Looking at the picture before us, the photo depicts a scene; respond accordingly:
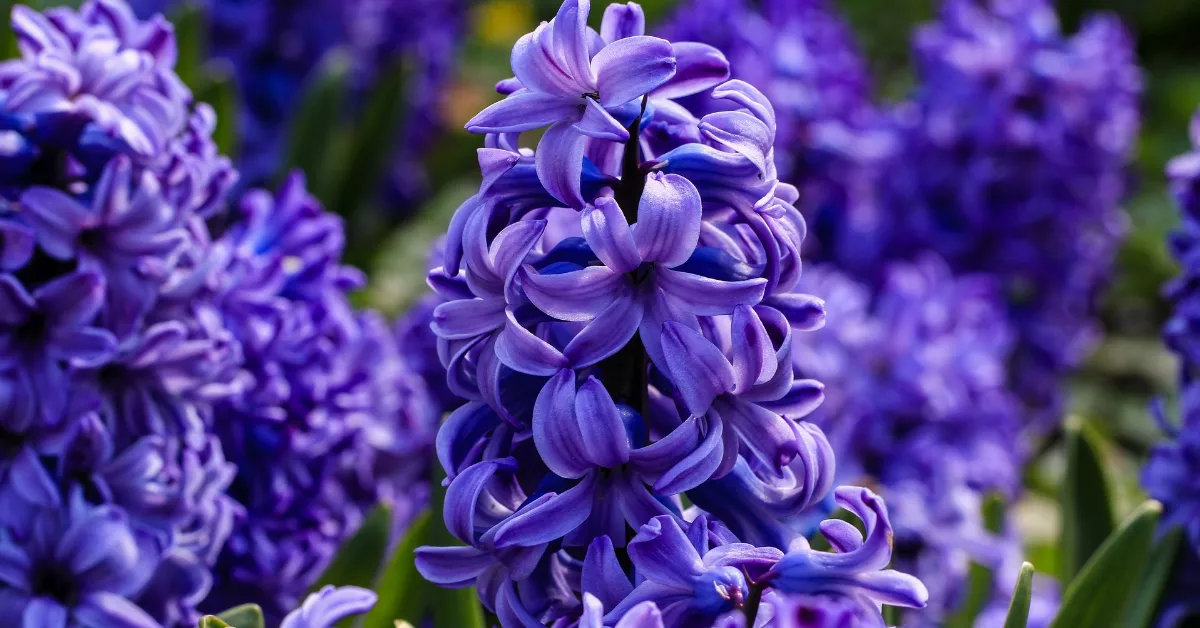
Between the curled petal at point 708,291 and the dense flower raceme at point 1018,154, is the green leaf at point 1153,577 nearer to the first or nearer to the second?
the curled petal at point 708,291

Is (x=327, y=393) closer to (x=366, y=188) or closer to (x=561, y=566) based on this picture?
(x=561, y=566)

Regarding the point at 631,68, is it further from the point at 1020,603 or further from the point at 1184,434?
the point at 1184,434

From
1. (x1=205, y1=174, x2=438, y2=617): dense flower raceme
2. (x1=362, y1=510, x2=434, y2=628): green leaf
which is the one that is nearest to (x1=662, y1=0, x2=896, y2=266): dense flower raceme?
(x1=205, y1=174, x2=438, y2=617): dense flower raceme

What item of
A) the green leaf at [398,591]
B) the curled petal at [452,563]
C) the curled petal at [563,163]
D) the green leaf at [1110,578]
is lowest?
the green leaf at [398,591]

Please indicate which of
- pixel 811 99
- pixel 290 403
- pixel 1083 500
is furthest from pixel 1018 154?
pixel 290 403

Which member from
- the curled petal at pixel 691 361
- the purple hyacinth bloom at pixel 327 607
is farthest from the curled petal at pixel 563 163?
the purple hyacinth bloom at pixel 327 607

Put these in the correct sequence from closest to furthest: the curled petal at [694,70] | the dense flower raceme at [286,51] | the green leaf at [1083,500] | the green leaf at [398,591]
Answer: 1. the curled petal at [694,70]
2. the green leaf at [398,591]
3. the green leaf at [1083,500]
4. the dense flower raceme at [286,51]

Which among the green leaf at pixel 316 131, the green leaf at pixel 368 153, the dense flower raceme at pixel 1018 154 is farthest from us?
the green leaf at pixel 368 153
